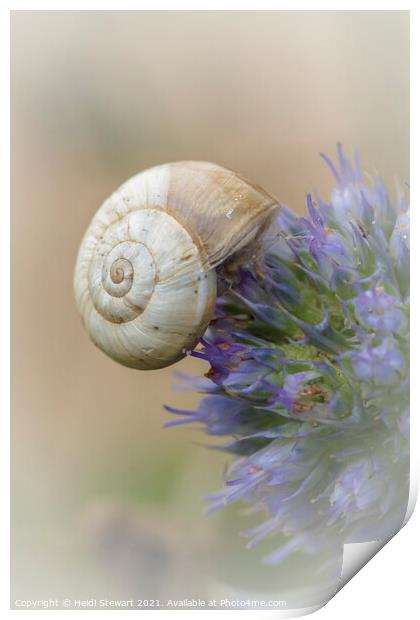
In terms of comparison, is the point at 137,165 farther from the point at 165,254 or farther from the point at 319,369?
the point at 319,369

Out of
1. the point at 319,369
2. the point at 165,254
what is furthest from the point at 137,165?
the point at 319,369

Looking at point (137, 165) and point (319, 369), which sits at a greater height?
point (137, 165)

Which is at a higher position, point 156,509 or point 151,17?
point 151,17

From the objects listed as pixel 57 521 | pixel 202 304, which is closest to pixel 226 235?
pixel 202 304
